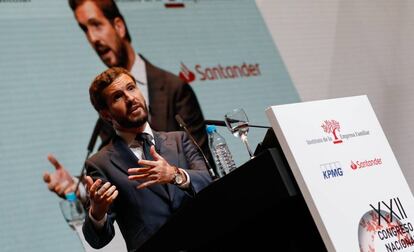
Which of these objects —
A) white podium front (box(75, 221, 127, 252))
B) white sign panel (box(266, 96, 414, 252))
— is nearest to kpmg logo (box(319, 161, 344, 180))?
white sign panel (box(266, 96, 414, 252))

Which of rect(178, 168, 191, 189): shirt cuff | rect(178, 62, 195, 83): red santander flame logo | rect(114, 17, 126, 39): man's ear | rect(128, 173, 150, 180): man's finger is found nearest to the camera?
rect(128, 173, 150, 180): man's finger

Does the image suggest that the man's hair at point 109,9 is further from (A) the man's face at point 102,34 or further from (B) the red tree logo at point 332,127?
(B) the red tree logo at point 332,127

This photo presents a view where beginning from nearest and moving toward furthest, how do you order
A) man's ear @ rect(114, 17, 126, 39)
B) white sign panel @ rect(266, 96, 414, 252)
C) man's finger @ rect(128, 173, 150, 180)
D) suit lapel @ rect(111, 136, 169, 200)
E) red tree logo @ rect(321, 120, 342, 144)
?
white sign panel @ rect(266, 96, 414, 252)
red tree logo @ rect(321, 120, 342, 144)
man's finger @ rect(128, 173, 150, 180)
suit lapel @ rect(111, 136, 169, 200)
man's ear @ rect(114, 17, 126, 39)

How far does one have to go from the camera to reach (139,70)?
3.94 m

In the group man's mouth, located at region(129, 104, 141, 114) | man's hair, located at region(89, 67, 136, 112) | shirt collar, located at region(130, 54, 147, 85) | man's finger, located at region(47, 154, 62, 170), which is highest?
shirt collar, located at region(130, 54, 147, 85)

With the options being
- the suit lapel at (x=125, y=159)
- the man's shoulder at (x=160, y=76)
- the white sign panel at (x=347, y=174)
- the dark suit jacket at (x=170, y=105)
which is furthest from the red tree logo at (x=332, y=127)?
the man's shoulder at (x=160, y=76)

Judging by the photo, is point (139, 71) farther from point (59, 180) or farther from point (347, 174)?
point (347, 174)

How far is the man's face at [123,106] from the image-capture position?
2623mm

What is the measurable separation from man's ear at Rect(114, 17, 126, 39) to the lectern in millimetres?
2074

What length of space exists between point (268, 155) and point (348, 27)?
3.16 metres

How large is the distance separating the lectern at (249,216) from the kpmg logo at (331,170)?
0.28 feet

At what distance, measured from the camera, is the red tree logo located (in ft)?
6.23

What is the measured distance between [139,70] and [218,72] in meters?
0.49

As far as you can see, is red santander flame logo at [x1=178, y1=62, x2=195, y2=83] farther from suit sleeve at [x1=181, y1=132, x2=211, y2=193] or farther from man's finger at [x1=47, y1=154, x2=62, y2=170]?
suit sleeve at [x1=181, y1=132, x2=211, y2=193]
